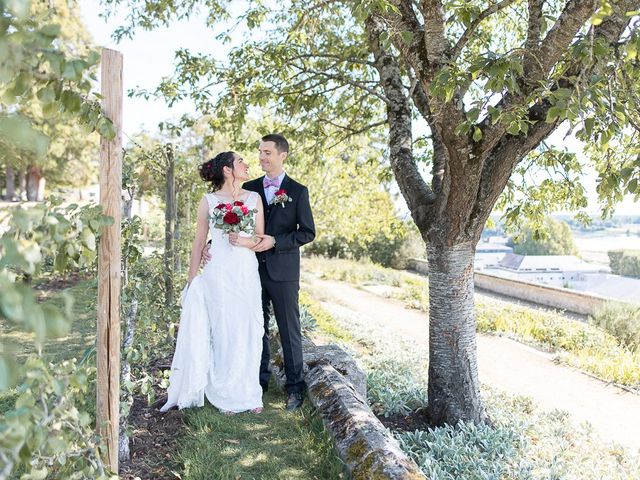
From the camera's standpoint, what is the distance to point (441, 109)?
4.26m

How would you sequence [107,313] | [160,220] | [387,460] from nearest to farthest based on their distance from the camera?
[107,313] → [387,460] → [160,220]

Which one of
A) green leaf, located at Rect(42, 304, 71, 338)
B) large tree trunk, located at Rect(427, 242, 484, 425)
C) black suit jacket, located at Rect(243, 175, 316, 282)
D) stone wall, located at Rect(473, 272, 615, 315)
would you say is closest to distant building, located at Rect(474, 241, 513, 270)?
stone wall, located at Rect(473, 272, 615, 315)

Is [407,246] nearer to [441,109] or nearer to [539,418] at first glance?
[539,418]

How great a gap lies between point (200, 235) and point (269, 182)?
816 mm

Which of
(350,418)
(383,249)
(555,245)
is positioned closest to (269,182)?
(350,418)

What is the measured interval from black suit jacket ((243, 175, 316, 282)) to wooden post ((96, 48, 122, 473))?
90.1 inches

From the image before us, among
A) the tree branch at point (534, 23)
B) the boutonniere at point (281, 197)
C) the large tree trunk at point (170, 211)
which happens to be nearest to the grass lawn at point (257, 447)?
the boutonniere at point (281, 197)

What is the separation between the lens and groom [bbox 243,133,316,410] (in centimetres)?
495

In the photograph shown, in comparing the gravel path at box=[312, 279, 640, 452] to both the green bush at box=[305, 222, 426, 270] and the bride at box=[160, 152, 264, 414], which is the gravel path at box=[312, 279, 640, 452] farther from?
the green bush at box=[305, 222, 426, 270]

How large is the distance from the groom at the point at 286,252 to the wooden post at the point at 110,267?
2256 mm

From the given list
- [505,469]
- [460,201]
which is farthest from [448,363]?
[460,201]

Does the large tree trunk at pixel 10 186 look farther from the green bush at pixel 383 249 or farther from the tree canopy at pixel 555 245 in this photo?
the tree canopy at pixel 555 245

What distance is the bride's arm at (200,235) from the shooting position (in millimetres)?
4820

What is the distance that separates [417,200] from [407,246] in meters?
23.0
